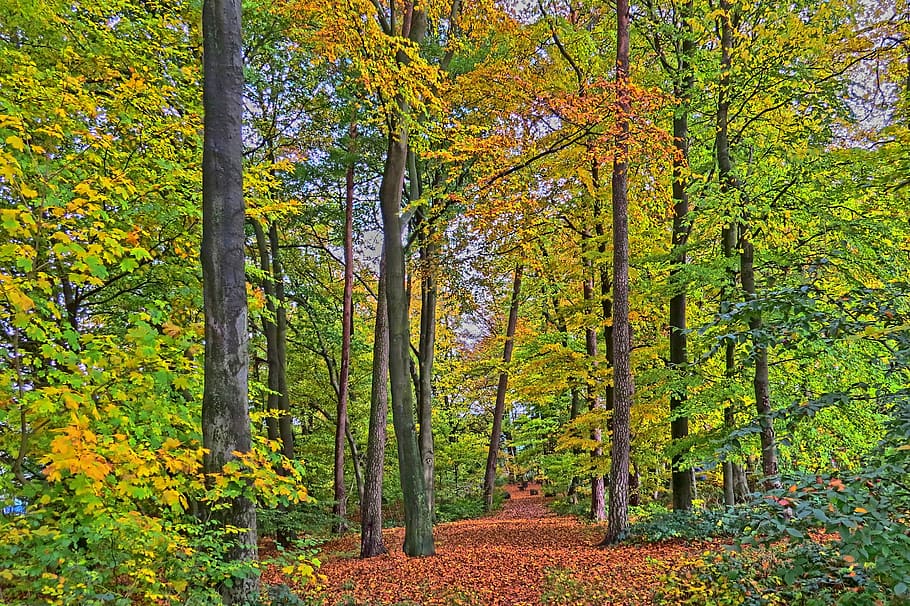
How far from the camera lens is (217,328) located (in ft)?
12.5

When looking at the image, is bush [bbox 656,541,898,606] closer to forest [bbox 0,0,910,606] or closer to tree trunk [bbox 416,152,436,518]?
forest [bbox 0,0,910,606]

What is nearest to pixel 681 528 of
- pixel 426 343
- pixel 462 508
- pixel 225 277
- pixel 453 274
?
pixel 426 343

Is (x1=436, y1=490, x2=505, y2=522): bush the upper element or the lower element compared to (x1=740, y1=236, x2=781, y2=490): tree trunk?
lower

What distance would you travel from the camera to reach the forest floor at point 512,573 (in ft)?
19.1

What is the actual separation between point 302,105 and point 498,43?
486 centimetres

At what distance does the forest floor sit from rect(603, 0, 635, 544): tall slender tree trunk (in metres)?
0.59

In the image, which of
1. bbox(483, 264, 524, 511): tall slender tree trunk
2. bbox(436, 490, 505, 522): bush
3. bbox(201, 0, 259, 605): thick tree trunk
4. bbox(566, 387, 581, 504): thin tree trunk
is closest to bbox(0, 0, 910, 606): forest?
bbox(201, 0, 259, 605): thick tree trunk

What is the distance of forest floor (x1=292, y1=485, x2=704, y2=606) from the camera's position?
5836 mm

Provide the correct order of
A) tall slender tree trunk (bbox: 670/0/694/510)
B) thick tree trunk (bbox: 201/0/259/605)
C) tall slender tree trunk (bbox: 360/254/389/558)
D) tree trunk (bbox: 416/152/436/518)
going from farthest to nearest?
tree trunk (bbox: 416/152/436/518) < tall slender tree trunk (bbox: 360/254/389/558) < tall slender tree trunk (bbox: 670/0/694/510) < thick tree trunk (bbox: 201/0/259/605)

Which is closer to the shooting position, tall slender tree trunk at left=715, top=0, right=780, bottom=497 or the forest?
the forest

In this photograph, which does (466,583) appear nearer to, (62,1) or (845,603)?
(845,603)

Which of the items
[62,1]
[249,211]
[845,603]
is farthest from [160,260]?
[845,603]

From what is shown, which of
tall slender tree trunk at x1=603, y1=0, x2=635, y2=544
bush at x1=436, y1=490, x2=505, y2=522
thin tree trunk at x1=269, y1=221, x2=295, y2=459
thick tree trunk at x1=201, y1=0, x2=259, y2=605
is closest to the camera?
→ thick tree trunk at x1=201, y1=0, x2=259, y2=605

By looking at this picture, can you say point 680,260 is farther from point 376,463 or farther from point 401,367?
point 376,463
